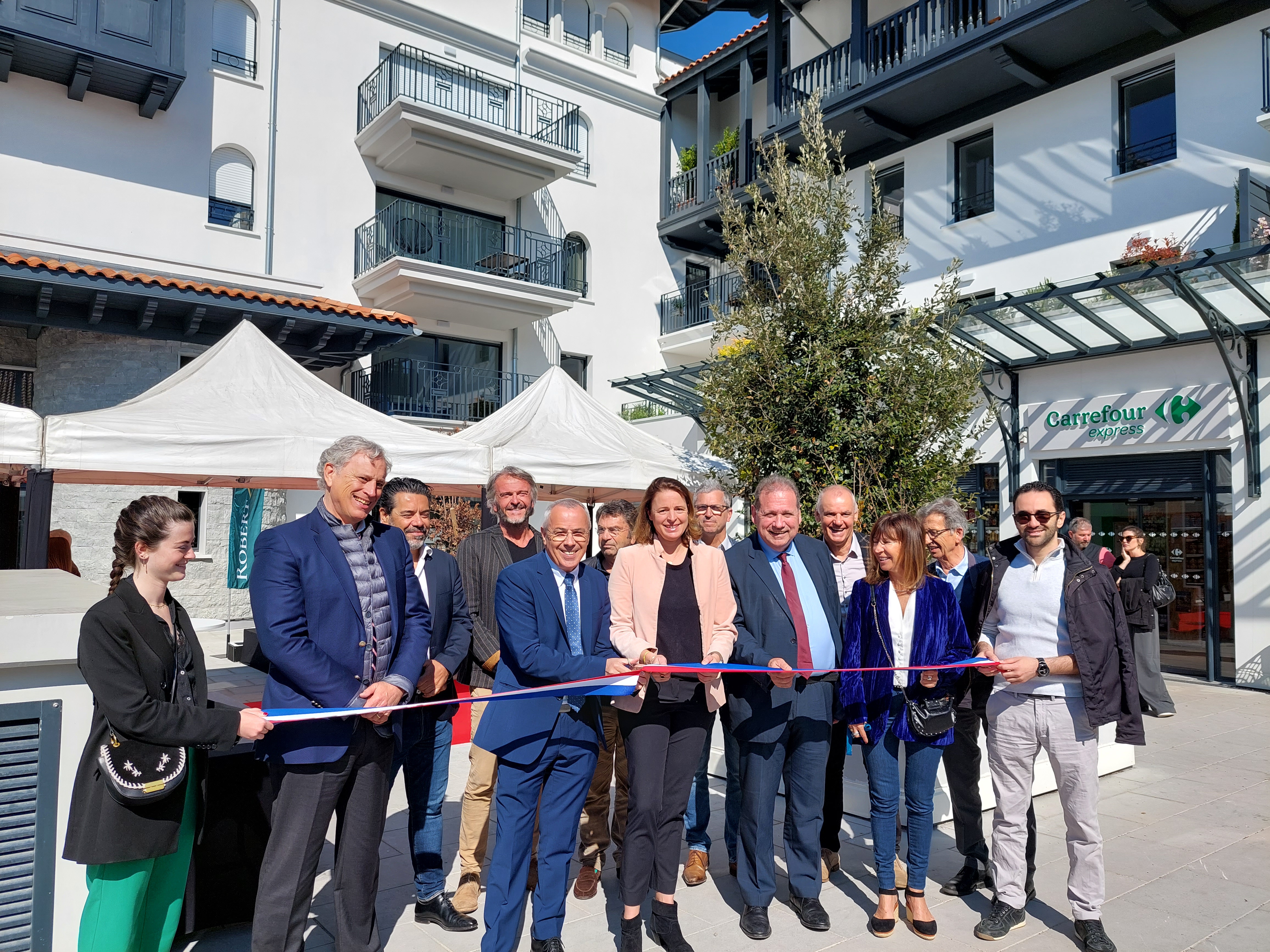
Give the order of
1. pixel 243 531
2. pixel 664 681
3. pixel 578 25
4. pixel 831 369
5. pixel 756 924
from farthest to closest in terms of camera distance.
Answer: pixel 578 25 < pixel 243 531 < pixel 831 369 < pixel 756 924 < pixel 664 681

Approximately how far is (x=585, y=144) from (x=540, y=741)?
20.8m

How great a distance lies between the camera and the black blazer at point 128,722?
2.88m

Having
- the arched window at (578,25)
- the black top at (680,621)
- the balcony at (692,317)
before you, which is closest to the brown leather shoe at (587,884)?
→ the black top at (680,621)

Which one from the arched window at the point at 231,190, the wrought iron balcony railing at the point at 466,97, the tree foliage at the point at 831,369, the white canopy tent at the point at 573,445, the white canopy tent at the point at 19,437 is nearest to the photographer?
the white canopy tent at the point at 19,437

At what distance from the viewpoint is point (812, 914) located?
420cm

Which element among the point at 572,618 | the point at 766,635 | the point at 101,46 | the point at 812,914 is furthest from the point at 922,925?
the point at 101,46

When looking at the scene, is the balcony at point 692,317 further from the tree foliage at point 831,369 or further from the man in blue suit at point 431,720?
the man in blue suit at point 431,720

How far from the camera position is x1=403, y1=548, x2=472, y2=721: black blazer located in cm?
430

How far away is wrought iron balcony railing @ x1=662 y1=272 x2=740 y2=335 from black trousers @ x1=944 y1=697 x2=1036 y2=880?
17.9m

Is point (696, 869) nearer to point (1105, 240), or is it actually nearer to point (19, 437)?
point (19, 437)

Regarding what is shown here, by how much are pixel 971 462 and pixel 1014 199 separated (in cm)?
858

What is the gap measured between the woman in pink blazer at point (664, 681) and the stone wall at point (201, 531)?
11876 millimetres

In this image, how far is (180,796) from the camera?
10.2ft

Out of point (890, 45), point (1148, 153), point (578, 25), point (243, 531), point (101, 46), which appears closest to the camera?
point (243, 531)
